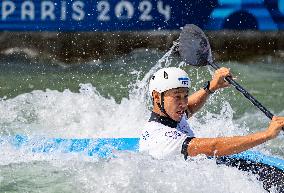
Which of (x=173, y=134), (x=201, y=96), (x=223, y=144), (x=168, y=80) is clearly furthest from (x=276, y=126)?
(x=201, y=96)

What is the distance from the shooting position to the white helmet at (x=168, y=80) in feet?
15.8

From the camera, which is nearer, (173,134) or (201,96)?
(173,134)

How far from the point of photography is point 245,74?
1251 cm

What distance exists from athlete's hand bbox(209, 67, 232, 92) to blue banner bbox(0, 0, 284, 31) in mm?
7983

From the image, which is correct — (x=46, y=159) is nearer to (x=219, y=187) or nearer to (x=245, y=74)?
(x=219, y=187)

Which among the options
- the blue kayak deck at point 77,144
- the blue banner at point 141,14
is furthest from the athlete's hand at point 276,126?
the blue banner at point 141,14

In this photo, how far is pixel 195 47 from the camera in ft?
18.1

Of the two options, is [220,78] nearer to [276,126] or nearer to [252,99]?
[252,99]

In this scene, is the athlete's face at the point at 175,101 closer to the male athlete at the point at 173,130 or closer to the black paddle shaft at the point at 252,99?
the male athlete at the point at 173,130

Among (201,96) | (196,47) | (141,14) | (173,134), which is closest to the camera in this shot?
(173,134)

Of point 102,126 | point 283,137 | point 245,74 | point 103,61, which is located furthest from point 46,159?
point 103,61

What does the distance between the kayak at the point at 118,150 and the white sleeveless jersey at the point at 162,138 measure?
478 millimetres

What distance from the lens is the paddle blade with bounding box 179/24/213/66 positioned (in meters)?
5.51

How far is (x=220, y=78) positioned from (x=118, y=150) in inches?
49.1
